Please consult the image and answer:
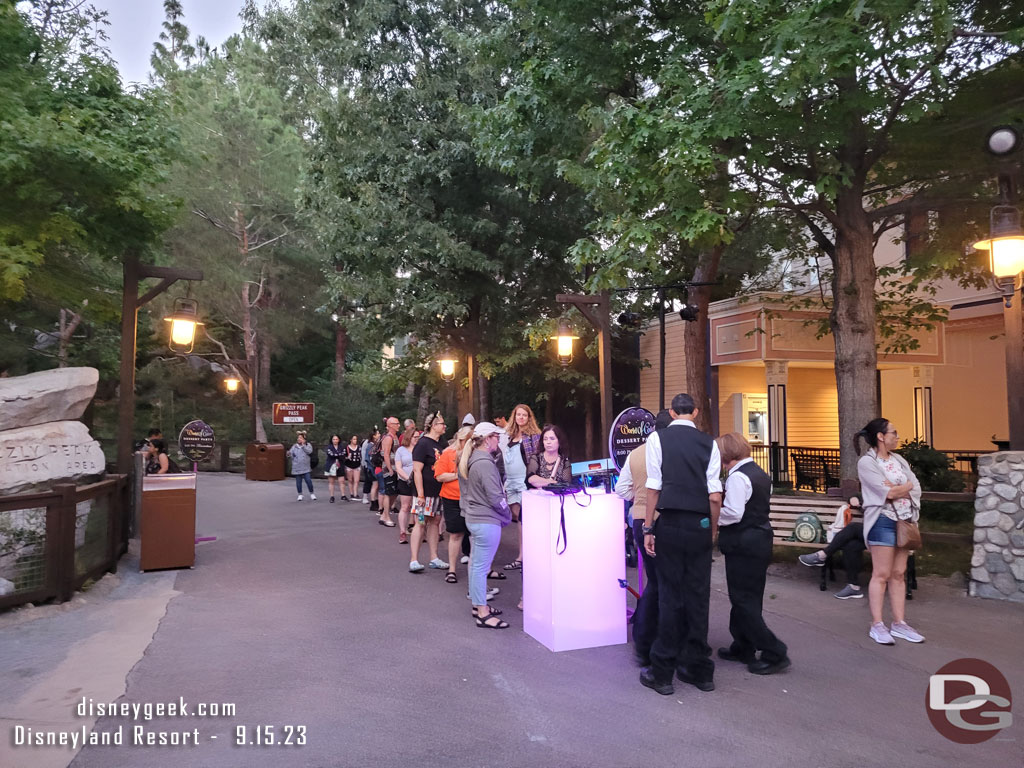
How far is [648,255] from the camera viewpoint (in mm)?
10906

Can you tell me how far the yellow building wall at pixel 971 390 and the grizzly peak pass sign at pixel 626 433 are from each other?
15611mm

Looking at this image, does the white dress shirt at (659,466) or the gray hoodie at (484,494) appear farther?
the gray hoodie at (484,494)

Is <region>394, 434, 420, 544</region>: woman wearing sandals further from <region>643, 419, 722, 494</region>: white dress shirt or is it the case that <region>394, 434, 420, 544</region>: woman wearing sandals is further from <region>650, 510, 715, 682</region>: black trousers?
<region>650, 510, 715, 682</region>: black trousers

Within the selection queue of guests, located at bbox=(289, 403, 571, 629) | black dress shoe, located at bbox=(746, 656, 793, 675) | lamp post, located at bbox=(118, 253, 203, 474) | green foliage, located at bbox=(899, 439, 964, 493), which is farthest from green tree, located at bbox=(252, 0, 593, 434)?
black dress shoe, located at bbox=(746, 656, 793, 675)

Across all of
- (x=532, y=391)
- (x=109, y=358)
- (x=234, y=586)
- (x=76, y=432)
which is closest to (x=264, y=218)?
(x=109, y=358)

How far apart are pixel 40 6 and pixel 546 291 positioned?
38.5ft

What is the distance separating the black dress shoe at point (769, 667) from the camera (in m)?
5.29

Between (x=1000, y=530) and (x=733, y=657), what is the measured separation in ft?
12.9

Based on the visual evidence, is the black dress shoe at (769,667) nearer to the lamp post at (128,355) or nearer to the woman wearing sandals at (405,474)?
the woman wearing sandals at (405,474)

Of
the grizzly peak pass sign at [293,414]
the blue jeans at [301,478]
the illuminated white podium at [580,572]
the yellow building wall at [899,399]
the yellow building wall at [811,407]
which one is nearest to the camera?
the illuminated white podium at [580,572]

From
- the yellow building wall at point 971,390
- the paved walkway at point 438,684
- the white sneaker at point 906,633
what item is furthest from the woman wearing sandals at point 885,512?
the yellow building wall at point 971,390

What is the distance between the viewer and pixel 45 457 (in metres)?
9.45

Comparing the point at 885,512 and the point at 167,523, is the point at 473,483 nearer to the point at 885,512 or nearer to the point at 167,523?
the point at 885,512

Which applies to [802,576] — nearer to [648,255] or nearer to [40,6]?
[648,255]
